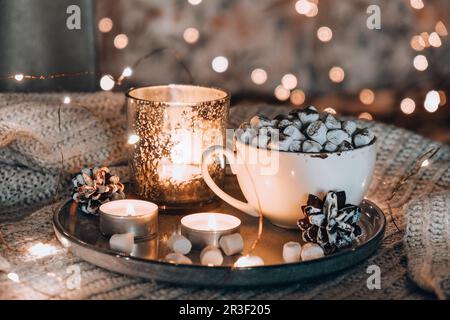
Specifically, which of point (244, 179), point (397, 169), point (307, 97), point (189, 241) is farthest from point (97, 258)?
point (307, 97)

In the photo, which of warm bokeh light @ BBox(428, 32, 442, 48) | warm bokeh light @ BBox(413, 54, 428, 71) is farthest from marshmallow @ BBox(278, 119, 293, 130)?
warm bokeh light @ BBox(413, 54, 428, 71)

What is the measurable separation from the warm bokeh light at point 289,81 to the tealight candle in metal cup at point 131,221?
617 mm

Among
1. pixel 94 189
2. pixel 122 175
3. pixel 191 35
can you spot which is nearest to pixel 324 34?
pixel 191 35

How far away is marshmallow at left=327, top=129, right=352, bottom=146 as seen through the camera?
30.8 inches

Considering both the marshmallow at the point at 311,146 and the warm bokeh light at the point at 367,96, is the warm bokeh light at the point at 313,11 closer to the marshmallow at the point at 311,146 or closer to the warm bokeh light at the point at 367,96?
the warm bokeh light at the point at 367,96

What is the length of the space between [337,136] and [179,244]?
224 mm

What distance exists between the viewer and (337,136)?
784 millimetres

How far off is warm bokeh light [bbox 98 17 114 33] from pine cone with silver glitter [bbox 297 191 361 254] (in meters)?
0.71

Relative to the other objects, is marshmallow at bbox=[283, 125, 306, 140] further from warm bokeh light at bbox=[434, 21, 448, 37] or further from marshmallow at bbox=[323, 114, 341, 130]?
warm bokeh light at bbox=[434, 21, 448, 37]

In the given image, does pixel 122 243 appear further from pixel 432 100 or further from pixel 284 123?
pixel 432 100

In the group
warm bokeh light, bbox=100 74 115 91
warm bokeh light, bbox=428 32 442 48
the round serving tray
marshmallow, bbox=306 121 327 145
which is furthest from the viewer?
warm bokeh light, bbox=100 74 115 91

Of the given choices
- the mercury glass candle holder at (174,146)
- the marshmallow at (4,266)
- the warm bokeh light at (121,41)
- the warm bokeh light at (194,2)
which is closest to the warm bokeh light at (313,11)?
the warm bokeh light at (194,2)

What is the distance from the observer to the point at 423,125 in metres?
1.35
